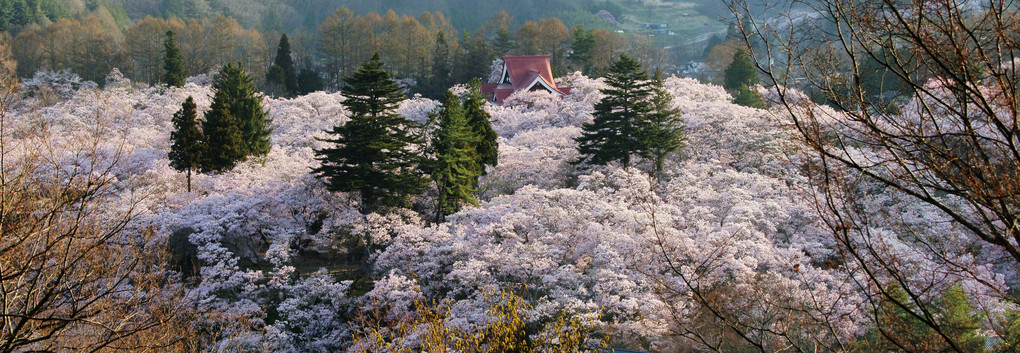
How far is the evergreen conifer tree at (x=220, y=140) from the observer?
20.3 meters

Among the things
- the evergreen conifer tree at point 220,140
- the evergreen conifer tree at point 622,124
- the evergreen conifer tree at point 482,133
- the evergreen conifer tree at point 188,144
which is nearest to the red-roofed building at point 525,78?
the evergreen conifer tree at point 482,133

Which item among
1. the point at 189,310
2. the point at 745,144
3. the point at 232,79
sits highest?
the point at 232,79

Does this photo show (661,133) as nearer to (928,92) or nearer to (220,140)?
(220,140)

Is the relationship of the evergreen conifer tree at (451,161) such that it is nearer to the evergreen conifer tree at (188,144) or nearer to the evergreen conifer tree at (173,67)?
the evergreen conifer tree at (188,144)

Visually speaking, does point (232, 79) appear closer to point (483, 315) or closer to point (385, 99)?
point (385, 99)

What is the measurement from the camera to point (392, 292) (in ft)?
44.2

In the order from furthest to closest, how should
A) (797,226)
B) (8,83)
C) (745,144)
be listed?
(745,144) → (797,226) → (8,83)

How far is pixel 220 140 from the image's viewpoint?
20.4 m

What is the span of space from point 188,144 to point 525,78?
64.3 ft

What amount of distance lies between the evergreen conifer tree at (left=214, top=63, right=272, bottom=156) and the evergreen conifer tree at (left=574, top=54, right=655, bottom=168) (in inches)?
452

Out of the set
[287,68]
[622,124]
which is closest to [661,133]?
[622,124]

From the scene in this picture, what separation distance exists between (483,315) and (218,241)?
8.43 meters

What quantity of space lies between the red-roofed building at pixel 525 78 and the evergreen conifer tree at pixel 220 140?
649 inches

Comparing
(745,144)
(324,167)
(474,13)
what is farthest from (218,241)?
(474,13)
